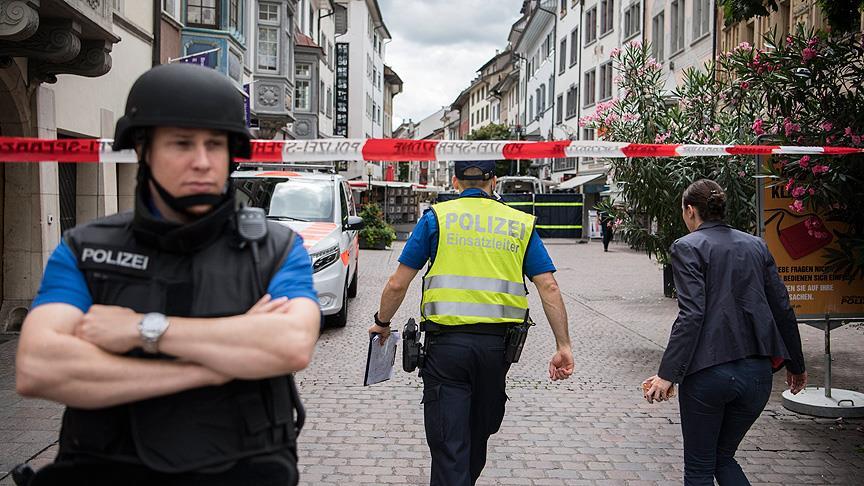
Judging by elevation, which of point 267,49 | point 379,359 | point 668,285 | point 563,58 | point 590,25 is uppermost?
point 590,25

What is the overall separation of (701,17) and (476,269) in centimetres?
2430

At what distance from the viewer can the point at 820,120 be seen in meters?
6.91

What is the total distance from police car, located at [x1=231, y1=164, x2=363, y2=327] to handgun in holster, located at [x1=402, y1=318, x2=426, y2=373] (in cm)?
627

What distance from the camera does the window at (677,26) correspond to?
92.6 feet

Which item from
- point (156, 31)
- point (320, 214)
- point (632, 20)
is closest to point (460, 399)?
point (320, 214)

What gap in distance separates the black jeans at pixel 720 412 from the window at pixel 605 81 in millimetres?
35027

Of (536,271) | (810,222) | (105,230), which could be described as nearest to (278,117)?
(810,222)

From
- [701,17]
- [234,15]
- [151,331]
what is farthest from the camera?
[701,17]

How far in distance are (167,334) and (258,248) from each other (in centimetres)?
31

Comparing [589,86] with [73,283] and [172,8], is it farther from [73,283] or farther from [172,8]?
[73,283]

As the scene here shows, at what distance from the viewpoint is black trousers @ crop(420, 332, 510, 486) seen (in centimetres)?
386

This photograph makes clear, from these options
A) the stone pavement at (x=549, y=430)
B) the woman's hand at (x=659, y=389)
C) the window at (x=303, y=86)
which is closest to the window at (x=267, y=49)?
the window at (x=303, y=86)

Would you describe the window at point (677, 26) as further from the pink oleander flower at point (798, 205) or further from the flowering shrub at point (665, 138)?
the pink oleander flower at point (798, 205)

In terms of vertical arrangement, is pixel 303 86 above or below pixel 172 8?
above
